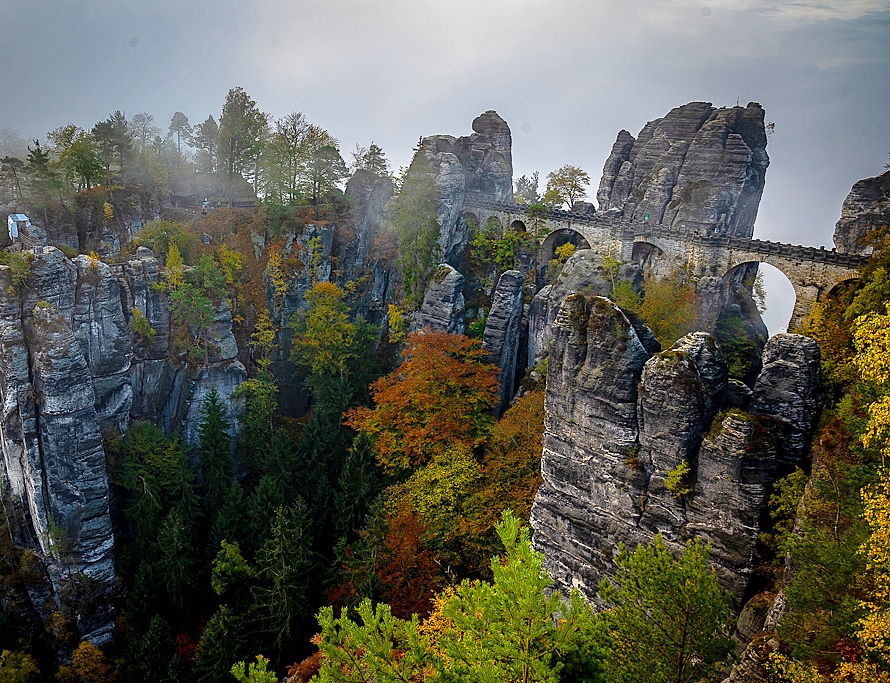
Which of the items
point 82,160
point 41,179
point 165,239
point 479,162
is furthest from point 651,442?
point 82,160

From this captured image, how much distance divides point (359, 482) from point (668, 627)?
18.6 metres

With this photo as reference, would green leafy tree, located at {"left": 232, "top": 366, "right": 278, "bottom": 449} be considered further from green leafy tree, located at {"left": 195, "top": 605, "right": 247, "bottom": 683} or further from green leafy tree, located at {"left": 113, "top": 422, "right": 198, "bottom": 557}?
green leafy tree, located at {"left": 195, "top": 605, "right": 247, "bottom": 683}

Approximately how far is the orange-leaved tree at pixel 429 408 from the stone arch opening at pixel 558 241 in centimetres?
1447

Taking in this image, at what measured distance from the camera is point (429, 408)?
2820 centimetres

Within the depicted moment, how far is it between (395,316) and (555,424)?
66.5 feet

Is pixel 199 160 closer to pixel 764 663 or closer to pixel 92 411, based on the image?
pixel 92 411

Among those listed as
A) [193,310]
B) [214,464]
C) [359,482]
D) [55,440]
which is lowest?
[214,464]

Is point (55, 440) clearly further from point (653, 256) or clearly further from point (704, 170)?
point (704, 170)

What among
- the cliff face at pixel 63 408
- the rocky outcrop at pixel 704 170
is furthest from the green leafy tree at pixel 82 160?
the rocky outcrop at pixel 704 170

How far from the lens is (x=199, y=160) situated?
52.5 m

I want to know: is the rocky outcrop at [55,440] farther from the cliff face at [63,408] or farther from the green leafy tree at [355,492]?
the green leafy tree at [355,492]

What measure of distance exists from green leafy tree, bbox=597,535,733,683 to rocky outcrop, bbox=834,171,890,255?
2481 centimetres

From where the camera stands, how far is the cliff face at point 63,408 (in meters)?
25.8

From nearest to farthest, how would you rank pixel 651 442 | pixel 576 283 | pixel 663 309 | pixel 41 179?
pixel 651 442 < pixel 663 309 < pixel 576 283 < pixel 41 179
